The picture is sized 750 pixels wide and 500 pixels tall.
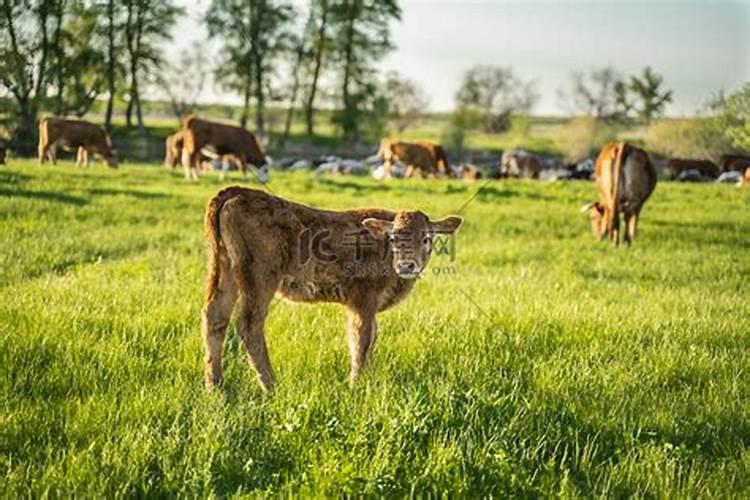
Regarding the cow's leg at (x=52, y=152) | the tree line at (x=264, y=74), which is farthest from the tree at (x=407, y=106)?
the cow's leg at (x=52, y=152)

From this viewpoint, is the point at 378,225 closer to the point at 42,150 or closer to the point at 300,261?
the point at 300,261

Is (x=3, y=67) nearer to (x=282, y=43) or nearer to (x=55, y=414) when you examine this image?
(x=55, y=414)

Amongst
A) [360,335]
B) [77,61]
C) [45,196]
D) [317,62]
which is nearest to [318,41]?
[317,62]

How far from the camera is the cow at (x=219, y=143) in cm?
2662

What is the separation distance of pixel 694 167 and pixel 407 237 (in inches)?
1656

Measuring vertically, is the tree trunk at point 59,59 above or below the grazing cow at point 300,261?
above

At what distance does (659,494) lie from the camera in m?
3.56

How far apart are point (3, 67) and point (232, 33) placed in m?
26.5

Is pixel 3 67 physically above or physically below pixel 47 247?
above

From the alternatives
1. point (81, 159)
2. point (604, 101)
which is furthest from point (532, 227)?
point (604, 101)

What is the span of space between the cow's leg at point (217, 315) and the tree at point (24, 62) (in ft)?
67.9

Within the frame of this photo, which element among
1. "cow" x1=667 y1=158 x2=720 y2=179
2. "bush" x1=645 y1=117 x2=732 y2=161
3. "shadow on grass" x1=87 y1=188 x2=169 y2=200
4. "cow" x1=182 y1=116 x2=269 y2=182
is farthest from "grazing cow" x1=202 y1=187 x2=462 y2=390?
"cow" x1=667 y1=158 x2=720 y2=179

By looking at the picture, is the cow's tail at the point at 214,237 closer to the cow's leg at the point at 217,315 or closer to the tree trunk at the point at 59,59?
the cow's leg at the point at 217,315

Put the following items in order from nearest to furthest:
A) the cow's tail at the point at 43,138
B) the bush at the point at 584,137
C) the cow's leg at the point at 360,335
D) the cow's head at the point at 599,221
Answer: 1. the cow's leg at the point at 360,335
2. the cow's head at the point at 599,221
3. the cow's tail at the point at 43,138
4. the bush at the point at 584,137
